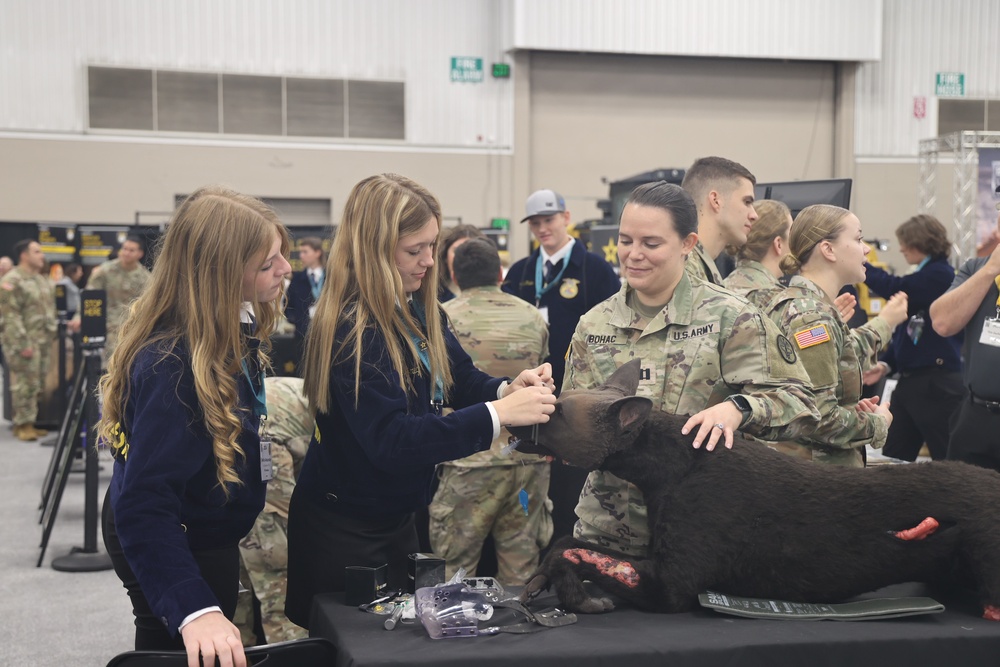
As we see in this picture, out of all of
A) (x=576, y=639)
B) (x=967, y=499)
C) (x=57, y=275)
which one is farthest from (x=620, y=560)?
(x=57, y=275)

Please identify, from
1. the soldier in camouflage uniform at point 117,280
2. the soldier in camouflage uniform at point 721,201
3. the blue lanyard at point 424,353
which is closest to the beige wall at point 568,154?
the soldier in camouflage uniform at point 117,280

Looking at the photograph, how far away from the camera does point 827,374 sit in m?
2.43

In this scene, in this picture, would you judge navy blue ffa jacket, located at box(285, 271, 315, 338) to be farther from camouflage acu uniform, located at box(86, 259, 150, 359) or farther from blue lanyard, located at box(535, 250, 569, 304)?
blue lanyard, located at box(535, 250, 569, 304)

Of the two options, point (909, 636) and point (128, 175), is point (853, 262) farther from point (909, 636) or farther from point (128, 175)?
point (128, 175)

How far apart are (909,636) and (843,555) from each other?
0.17 meters

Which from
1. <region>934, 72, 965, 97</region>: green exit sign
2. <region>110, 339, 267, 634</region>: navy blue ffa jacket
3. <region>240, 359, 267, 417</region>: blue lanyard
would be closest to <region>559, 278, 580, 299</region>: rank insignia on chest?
<region>240, 359, 267, 417</region>: blue lanyard

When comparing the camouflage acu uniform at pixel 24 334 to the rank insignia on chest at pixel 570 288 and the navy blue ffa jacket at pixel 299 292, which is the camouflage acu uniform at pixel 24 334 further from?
the rank insignia on chest at pixel 570 288

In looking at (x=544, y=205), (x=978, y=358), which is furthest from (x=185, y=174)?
(x=978, y=358)

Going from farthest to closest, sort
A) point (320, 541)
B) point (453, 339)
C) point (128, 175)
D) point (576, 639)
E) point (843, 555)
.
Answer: point (128, 175), point (453, 339), point (320, 541), point (843, 555), point (576, 639)

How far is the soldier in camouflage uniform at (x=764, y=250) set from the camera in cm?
309

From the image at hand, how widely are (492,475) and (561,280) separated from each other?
Answer: 1.61 meters

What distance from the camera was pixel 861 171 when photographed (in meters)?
15.5

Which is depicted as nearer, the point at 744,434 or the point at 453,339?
the point at 744,434

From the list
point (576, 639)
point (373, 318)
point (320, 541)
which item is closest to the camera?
point (576, 639)
